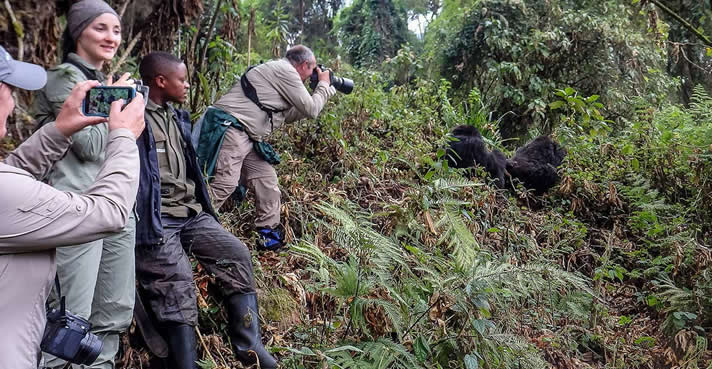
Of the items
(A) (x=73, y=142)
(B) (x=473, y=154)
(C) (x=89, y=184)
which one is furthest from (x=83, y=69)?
(B) (x=473, y=154)

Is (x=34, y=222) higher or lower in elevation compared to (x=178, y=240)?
higher

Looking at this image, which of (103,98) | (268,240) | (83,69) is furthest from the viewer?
(268,240)

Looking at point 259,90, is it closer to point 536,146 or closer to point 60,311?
point 60,311

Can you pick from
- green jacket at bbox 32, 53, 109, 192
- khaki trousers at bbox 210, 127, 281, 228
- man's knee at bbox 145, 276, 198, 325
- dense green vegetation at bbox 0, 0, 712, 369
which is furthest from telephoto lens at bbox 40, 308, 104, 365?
khaki trousers at bbox 210, 127, 281, 228

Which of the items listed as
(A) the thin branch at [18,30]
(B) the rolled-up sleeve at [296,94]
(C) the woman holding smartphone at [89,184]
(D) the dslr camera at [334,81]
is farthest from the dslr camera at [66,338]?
(D) the dslr camera at [334,81]

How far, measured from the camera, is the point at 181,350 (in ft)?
9.69

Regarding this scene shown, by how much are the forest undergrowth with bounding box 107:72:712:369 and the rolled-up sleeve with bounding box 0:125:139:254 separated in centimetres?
137

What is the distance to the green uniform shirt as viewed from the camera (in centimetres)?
313

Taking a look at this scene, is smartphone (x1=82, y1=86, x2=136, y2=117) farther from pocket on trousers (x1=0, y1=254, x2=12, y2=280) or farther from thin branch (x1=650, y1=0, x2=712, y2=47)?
thin branch (x1=650, y1=0, x2=712, y2=47)

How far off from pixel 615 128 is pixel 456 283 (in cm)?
753

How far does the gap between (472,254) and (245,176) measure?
196 centimetres

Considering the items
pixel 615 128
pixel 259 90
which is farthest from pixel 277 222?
pixel 615 128

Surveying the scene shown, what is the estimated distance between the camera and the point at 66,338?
186cm

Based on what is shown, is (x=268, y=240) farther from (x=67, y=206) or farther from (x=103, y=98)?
(x=67, y=206)
